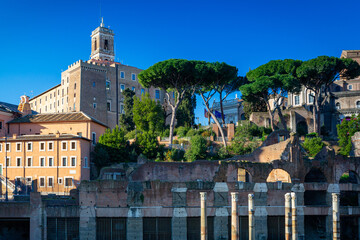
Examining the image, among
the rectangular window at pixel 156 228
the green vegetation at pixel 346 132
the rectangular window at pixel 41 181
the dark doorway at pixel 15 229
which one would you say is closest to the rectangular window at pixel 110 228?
the rectangular window at pixel 156 228

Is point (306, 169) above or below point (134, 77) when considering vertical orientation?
below

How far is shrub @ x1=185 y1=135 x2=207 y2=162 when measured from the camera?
148ft

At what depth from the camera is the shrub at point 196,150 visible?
45.1 m

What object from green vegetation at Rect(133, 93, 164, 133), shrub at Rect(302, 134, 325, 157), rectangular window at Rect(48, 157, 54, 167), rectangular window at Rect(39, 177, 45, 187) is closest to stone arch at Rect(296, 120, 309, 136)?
shrub at Rect(302, 134, 325, 157)

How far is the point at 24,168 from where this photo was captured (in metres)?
41.5

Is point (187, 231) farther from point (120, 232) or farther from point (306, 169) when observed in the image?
point (306, 169)

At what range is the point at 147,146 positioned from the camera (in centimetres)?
4625

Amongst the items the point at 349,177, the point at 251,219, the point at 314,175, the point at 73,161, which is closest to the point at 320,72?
the point at 349,177

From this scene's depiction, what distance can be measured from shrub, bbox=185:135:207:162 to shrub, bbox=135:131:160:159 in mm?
3195

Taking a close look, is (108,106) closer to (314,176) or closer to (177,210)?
(314,176)

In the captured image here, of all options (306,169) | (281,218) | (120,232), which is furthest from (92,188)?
(306,169)

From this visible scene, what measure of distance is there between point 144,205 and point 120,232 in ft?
7.27

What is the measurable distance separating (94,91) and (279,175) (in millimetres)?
36659

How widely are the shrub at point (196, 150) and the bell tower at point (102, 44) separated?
39819 mm
